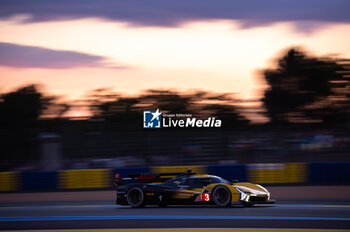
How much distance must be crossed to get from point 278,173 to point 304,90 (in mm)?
16765

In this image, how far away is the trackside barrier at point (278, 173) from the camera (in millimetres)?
17328

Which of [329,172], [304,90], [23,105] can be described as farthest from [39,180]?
[304,90]

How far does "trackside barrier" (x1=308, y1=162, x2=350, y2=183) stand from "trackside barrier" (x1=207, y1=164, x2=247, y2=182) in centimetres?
251

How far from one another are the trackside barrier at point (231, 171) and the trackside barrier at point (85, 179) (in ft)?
13.9

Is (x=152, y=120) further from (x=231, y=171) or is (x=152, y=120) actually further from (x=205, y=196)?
(x=205, y=196)

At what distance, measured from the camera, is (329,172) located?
17109mm

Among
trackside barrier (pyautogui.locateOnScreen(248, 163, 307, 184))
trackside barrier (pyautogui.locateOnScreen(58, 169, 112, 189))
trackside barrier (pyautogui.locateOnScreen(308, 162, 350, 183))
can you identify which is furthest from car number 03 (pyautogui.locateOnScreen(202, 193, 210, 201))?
trackside barrier (pyautogui.locateOnScreen(58, 169, 112, 189))

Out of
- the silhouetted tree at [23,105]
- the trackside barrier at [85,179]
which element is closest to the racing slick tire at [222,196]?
the trackside barrier at [85,179]

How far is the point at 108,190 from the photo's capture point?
18203 millimetres

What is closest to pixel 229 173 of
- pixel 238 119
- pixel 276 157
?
pixel 276 157

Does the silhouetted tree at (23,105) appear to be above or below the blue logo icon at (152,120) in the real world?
above

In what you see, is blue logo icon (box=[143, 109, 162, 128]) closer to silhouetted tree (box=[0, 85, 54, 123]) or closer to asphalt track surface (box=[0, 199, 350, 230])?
silhouetted tree (box=[0, 85, 54, 123])

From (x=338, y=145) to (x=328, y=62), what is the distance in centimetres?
1333

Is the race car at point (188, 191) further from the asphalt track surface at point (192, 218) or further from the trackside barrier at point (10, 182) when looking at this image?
the trackside barrier at point (10, 182)
